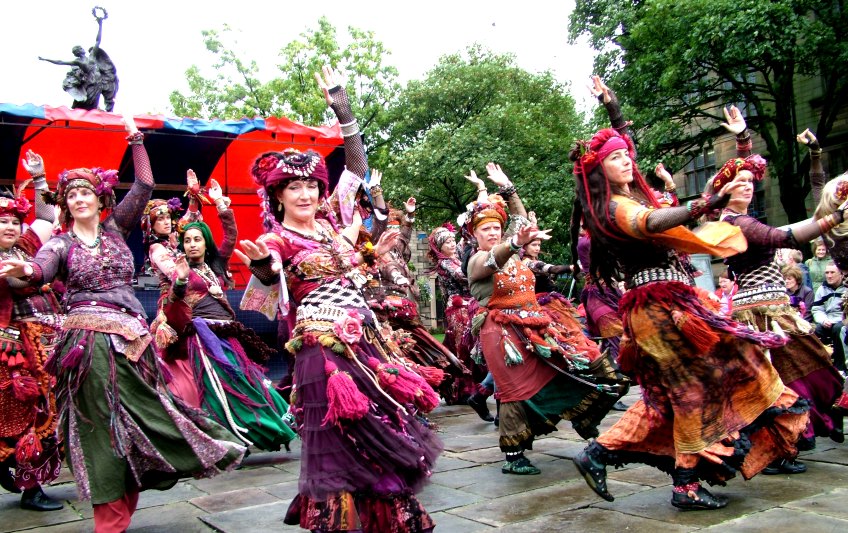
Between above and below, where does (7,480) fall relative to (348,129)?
below

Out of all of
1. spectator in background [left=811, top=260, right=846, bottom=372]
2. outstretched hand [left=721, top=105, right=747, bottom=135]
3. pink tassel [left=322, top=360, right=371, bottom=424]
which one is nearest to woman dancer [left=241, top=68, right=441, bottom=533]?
pink tassel [left=322, top=360, right=371, bottom=424]

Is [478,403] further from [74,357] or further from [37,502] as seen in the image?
[74,357]

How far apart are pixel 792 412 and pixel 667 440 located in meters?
0.83

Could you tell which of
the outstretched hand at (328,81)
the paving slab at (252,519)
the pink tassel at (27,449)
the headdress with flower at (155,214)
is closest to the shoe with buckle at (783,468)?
the paving slab at (252,519)

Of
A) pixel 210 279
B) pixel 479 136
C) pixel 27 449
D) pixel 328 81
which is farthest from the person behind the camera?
pixel 479 136

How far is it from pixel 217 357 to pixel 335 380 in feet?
10.2

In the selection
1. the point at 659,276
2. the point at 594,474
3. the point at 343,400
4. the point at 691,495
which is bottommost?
the point at 691,495

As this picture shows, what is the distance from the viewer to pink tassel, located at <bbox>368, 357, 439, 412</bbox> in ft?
12.8

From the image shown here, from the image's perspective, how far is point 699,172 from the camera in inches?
1153

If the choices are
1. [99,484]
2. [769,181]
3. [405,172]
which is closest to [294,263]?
[99,484]

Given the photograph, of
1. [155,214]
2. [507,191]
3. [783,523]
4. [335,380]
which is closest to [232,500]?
[335,380]

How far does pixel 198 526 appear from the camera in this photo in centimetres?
457

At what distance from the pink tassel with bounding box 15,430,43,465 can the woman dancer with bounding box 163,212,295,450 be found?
51.1 inches

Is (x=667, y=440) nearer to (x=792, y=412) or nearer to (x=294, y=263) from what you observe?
(x=792, y=412)
